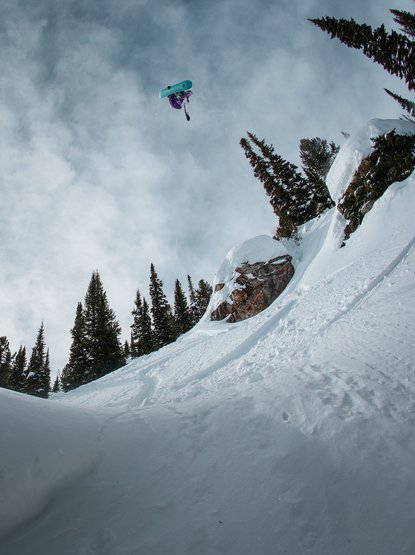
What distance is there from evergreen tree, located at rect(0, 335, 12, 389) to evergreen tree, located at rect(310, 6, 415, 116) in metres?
48.3

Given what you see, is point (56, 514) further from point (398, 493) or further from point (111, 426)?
point (398, 493)

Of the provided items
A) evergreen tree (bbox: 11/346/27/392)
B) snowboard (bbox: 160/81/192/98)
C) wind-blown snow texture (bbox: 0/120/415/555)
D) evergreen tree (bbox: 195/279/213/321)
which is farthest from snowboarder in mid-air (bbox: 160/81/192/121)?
evergreen tree (bbox: 11/346/27/392)

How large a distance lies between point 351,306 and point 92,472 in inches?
329

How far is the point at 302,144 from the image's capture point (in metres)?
36.3

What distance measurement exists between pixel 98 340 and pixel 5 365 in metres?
19.2

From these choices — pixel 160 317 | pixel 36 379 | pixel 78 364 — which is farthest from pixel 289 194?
pixel 36 379

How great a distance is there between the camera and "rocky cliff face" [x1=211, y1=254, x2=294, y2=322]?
20641 millimetres

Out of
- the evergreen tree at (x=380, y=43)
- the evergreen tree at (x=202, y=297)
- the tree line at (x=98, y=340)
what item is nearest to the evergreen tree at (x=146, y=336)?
the tree line at (x=98, y=340)

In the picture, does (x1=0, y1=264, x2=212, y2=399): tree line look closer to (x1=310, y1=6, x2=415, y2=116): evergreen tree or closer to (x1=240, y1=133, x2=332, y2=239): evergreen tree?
(x1=240, y1=133, x2=332, y2=239): evergreen tree

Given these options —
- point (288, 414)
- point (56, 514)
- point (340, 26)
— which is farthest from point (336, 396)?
point (340, 26)

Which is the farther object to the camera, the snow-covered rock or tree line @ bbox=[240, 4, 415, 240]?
the snow-covered rock

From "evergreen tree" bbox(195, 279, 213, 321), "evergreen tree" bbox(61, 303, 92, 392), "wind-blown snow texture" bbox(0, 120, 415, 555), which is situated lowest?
"wind-blown snow texture" bbox(0, 120, 415, 555)

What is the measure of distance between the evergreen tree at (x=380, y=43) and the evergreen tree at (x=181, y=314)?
3240 cm

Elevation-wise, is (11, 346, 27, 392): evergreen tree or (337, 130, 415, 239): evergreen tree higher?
(11, 346, 27, 392): evergreen tree
